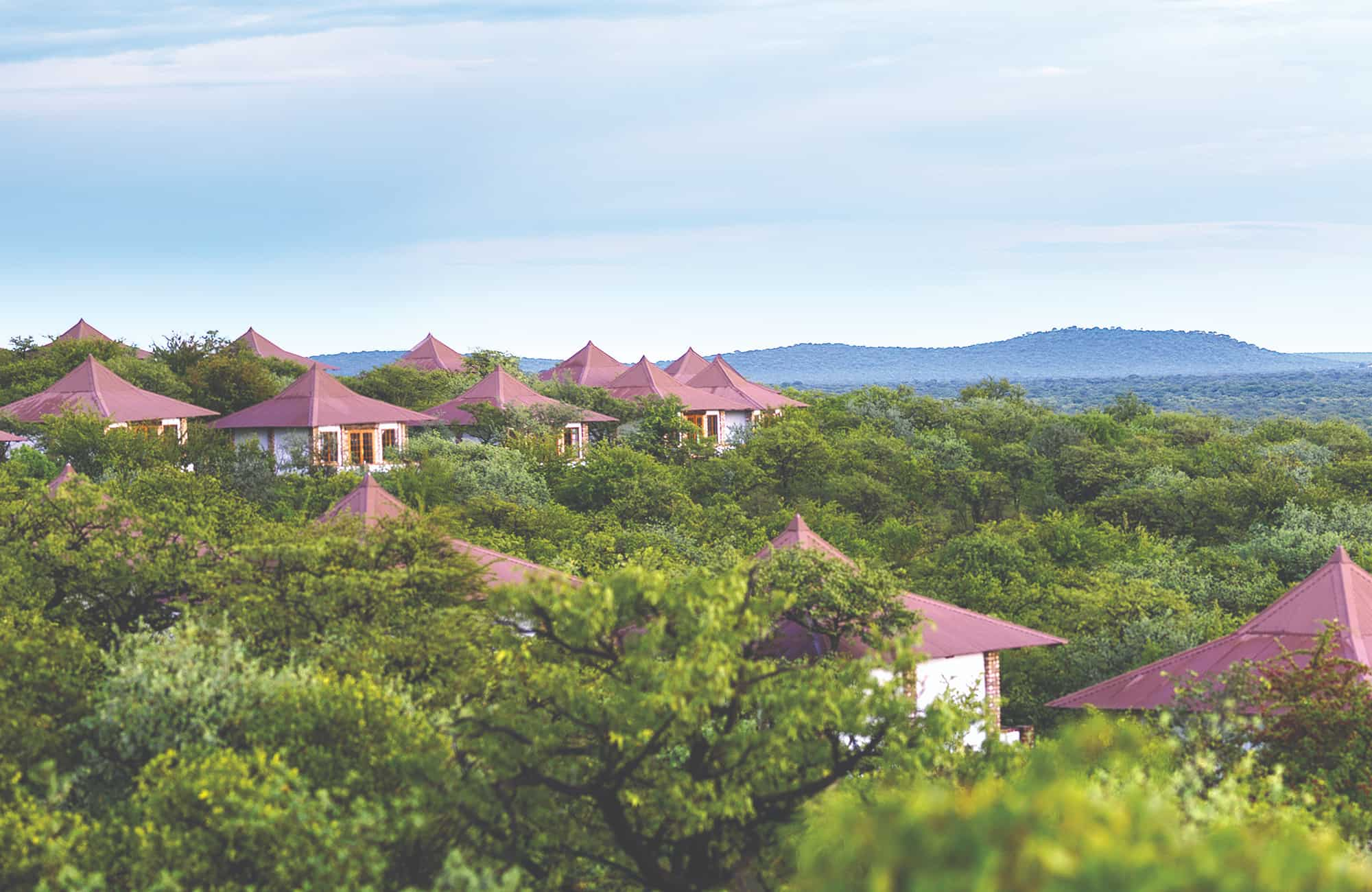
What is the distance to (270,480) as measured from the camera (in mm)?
43969

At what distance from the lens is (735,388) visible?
238ft

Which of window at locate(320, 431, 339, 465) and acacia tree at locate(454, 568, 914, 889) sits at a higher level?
window at locate(320, 431, 339, 465)

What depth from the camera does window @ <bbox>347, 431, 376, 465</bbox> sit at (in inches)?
1977

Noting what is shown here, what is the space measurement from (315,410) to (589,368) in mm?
28055

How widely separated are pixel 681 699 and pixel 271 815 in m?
3.43

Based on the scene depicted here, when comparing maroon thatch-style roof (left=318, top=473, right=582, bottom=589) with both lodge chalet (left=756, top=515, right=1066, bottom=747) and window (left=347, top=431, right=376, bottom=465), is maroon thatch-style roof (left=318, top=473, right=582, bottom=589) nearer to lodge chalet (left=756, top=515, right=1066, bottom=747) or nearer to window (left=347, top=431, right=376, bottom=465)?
lodge chalet (left=756, top=515, right=1066, bottom=747)

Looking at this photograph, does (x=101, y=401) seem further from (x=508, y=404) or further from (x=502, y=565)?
(x=502, y=565)

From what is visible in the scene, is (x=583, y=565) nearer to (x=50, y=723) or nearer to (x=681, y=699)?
(x=50, y=723)

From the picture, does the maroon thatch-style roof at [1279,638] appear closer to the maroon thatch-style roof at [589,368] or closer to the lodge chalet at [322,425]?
the lodge chalet at [322,425]

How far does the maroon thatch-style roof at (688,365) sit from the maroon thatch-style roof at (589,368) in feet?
12.4

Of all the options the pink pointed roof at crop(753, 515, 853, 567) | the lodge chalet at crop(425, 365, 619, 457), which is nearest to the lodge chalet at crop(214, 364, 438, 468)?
the lodge chalet at crop(425, 365, 619, 457)

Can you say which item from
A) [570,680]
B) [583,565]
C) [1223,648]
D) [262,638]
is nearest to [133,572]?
[262,638]

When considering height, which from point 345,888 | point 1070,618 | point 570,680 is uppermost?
point 570,680

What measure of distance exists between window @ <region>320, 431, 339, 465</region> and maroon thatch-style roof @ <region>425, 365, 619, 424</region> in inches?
290
